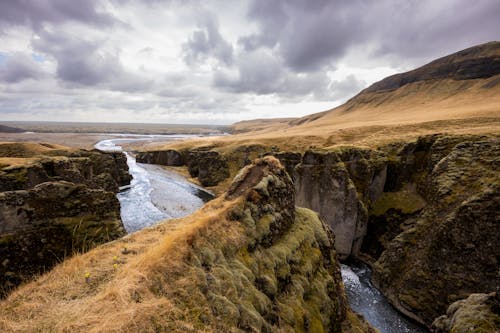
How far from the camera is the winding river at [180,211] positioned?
80.8 ft

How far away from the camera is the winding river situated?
80.8ft

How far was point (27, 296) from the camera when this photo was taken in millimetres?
8750

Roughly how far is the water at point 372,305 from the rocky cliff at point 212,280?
8432mm

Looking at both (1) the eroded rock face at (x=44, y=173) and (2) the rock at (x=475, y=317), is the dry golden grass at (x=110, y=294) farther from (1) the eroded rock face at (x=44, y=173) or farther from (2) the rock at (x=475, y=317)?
(1) the eroded rock face at (x=44, y=173)

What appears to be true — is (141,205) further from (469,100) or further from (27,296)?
(469,100)

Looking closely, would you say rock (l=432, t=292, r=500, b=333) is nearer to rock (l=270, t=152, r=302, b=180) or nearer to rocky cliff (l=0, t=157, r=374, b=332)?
rocky cliff (l=0, t=157, r=374, b=332)

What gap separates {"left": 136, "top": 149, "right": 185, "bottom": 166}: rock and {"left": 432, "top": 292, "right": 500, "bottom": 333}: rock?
10207cm

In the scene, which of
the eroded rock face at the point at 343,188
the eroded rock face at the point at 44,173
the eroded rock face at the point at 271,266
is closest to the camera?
the eroded rock face at the point at 271,266

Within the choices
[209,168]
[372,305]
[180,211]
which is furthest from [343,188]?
[209,168]

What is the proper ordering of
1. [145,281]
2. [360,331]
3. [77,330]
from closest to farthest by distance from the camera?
[77,330] → [145,281] → [360,331]

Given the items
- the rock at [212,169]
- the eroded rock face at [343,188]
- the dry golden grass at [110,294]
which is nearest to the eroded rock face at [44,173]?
the dry golden grass at [110,294]

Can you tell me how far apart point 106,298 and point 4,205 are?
23.6ft

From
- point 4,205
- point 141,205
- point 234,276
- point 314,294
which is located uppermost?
point 4,205

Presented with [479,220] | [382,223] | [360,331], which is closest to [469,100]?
[382,223]
